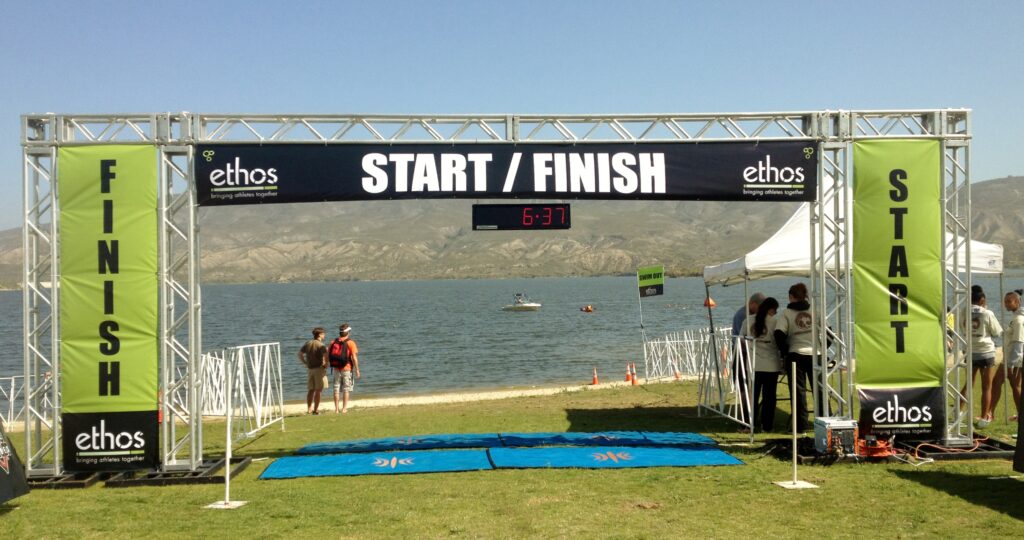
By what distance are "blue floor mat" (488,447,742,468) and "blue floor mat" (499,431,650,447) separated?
1.62ft

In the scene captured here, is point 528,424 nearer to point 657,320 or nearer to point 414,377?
point 414,377

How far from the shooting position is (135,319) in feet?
34.4

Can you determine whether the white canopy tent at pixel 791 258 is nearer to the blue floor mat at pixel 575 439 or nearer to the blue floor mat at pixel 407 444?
the blue floor mat at pixel 575 439

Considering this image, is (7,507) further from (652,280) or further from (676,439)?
(652,280)

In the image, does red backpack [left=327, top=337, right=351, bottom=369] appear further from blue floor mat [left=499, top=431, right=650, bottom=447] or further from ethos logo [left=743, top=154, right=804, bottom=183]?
ethos logo [left=743, top=154, right=804, bottom=183]

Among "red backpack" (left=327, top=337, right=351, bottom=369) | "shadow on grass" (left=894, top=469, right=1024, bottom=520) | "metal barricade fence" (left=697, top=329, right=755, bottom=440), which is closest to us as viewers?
"shadow on grass" (left=894, top=469, right=1024, bottom=520)

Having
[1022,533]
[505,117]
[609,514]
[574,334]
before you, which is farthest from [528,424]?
[574,334]

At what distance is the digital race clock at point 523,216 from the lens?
1138 cm

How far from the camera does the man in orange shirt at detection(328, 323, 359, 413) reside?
57.3ft

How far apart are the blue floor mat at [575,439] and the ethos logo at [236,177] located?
15.7 feet

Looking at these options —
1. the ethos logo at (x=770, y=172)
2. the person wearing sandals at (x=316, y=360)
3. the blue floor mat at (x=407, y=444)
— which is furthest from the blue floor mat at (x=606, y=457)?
the person wearing sandals at (x=316, y=360)

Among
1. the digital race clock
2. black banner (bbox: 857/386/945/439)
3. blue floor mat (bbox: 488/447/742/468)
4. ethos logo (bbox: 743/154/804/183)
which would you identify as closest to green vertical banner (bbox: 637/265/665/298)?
ethos logo (bbox: 743/154/804/183)

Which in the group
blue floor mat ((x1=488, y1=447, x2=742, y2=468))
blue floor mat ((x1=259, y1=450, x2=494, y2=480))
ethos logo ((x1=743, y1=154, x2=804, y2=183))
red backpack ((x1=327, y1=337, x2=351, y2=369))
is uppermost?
ethos logo ((x1=743, y1=154, x2=804, y2=183))

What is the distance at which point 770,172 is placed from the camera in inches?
450
